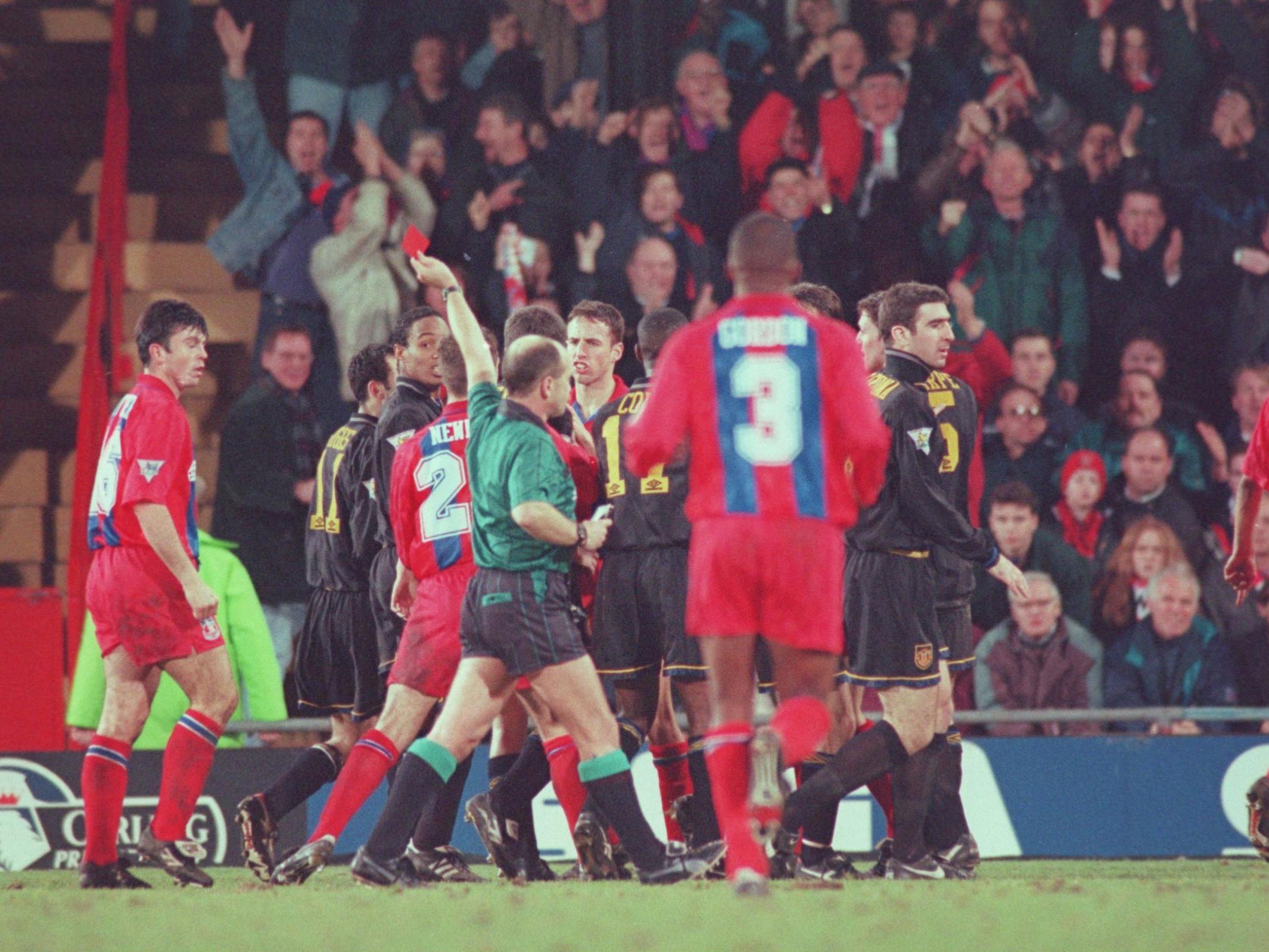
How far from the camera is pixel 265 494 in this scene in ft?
38.1

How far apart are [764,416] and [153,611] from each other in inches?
117

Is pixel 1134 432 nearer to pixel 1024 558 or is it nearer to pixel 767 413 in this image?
pixel 1024 558

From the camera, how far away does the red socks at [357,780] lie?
669 centimetres

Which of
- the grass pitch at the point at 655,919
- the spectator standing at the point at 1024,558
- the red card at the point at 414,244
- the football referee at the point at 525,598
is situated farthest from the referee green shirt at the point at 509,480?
the spectator standing at the point at 1024,558

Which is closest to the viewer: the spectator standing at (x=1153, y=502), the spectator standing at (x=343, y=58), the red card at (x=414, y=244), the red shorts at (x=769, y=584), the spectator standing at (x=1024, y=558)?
the red shorts at (x=769, y=584)

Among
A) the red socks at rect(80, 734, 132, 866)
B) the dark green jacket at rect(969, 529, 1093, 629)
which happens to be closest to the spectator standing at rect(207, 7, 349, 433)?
the dark green jacket at rect(969, 529, 1093, 629)

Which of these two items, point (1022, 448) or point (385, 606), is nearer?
point (385, 606)

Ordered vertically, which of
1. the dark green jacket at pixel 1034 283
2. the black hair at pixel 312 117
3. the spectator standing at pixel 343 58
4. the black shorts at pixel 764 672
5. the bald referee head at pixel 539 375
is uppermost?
the spectator standing at pixel 343 58

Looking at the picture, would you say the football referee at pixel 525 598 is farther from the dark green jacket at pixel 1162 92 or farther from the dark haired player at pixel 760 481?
the dark green jacket at pixel 1162 92

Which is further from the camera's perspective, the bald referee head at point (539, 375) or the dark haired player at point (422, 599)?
the dark haired player at point (422, 599)

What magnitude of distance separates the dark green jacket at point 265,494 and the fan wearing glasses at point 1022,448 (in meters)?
4.34

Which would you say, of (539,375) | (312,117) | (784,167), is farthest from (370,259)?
(539,375)

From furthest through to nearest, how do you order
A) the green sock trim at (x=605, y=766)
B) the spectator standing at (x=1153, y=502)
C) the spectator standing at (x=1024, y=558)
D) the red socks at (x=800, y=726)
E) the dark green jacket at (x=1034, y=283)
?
1. the dark green jacket at (x=1034, y=283)
2. the spectator standing at (x=1153, y=502)
3. the spectator standing at (x=1024, y=558)
4. the green sock trim at (x=605, y=766)
5. the red socks at (x=800, y=726)

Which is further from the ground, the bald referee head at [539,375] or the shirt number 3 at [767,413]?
the bald referee head at [539,375]
